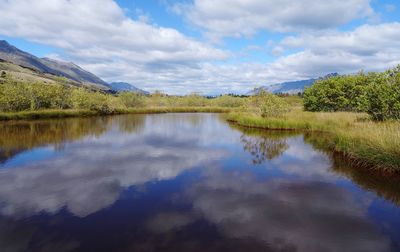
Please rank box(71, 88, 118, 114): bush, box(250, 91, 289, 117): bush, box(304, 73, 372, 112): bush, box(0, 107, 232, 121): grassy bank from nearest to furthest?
box(250, 91, 289, 117): bush → box(304, 73, 372, 112): bush → box(0, 107, 232, 121): grassy bank → box(71, 88, 118, 114): bush

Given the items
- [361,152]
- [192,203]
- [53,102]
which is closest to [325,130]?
[361,152]

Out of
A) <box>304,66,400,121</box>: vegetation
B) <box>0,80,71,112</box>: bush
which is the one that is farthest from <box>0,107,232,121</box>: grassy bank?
<box>304,66,400,121</box>: vegetation

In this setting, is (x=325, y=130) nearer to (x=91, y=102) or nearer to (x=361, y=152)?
(x=361, y=152)

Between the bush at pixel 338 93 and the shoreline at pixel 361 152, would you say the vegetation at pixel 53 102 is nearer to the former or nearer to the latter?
the bush at pixel 338 93

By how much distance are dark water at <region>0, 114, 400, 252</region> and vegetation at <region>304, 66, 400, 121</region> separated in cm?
695

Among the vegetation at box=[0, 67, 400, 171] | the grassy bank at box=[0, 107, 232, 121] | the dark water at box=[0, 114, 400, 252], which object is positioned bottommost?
the dark water at box=[0, 114, 400, 252]

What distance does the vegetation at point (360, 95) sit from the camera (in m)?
17.2

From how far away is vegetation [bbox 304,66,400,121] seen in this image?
17.2 metres

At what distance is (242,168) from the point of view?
1125 centimetres

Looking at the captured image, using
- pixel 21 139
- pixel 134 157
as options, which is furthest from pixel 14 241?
pixel 21 139

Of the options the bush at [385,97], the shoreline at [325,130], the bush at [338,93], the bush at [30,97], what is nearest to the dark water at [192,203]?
the shoreline at [325,130]

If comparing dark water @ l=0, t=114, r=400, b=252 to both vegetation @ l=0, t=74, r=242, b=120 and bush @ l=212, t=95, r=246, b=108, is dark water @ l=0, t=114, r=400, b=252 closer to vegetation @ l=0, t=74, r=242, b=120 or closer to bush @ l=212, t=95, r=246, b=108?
vegetation @ l=0, t=74, r=242, b=120

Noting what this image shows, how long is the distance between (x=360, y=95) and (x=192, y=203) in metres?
18.9

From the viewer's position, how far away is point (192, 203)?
24.3 ft
